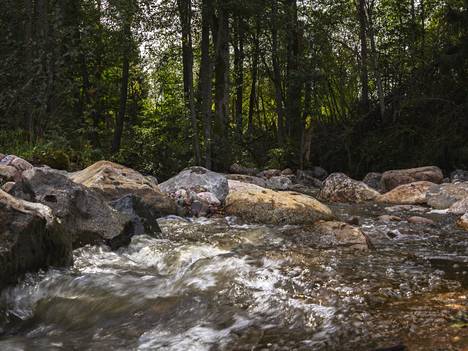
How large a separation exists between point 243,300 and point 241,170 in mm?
12749

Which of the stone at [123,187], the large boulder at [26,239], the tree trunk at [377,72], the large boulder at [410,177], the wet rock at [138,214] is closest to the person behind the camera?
the large boulder at [26,239]

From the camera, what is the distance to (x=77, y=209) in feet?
17.7

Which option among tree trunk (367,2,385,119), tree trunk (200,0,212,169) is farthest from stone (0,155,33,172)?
tree trunk (367,2,385,119)

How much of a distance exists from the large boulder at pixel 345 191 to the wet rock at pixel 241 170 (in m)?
4.96

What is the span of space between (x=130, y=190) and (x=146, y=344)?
4955 mm

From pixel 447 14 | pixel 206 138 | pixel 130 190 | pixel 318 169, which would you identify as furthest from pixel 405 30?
pixel 130 190

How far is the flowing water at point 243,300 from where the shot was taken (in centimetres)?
288

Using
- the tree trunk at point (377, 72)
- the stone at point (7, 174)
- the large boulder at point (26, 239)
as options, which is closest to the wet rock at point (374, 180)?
the tree trunk at point (377, 72)

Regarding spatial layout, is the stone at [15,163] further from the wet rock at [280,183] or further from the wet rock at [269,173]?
the wet rock at [269,173]

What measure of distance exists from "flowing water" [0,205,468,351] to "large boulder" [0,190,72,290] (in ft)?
0.37

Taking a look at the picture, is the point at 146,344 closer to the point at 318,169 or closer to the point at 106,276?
the point at 106,276

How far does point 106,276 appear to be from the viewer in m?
4.26

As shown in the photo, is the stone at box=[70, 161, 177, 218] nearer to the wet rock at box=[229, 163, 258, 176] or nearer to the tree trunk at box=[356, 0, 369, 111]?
the wet rock at box=[229, 163, 258, 176]

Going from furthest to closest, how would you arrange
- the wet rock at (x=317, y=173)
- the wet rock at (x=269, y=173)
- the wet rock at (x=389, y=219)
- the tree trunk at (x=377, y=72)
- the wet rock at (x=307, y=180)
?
the wet rock at (x=317, y=173), the tree trunk at (x=377, y=72), the wet rock at (x=269, y=173), the wet rock at (x=307, y=180), the wet rock at (x=389, y=219)
